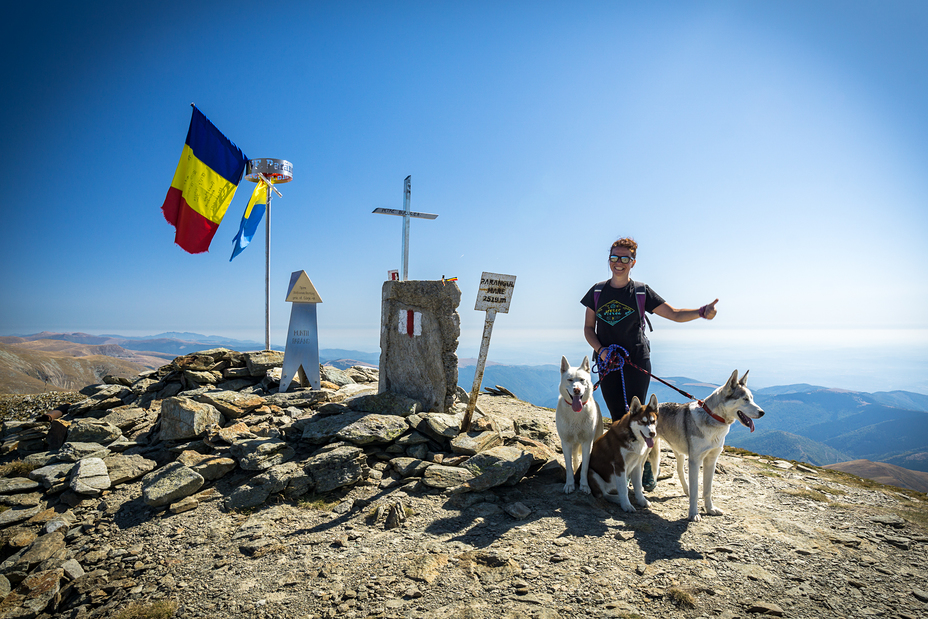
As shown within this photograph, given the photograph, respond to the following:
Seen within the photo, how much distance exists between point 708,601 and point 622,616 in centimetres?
86

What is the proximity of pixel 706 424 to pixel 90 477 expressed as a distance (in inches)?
345

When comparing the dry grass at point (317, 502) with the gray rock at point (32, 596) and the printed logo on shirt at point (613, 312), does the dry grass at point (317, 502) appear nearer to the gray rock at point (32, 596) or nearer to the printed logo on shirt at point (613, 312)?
the gray rock at point (32, 596)

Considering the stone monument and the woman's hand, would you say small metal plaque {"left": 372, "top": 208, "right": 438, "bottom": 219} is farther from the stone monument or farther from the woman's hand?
the woman's hand

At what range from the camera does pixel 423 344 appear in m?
8.13

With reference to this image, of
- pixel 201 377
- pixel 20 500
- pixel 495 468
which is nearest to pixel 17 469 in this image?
pixel 20 500

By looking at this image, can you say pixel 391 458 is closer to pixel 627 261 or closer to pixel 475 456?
pixel 475 456

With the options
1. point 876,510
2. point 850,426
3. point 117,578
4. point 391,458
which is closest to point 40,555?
point 117,578

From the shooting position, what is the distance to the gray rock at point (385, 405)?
7395mm

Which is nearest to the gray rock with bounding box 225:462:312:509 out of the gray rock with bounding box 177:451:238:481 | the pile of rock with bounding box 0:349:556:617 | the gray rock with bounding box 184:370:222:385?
the pile of rock with bounding box 0:349:556:617

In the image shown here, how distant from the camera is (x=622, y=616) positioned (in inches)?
130

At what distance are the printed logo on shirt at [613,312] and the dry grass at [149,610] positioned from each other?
Answer: 5806 millimetres

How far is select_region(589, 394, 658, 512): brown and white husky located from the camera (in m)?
5.16

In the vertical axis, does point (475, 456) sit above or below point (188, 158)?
below

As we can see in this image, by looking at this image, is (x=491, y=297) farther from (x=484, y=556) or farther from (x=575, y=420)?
(x=484, y=556)
